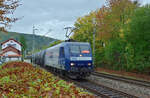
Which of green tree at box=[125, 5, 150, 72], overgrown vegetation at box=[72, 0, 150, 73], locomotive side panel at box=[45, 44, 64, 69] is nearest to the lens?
green tree at box=[125, 5, 150, 72]

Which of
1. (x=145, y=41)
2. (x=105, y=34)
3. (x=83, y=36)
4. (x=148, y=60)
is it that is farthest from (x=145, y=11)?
(x=83, y=36)

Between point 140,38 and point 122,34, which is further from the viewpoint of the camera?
point 122,34

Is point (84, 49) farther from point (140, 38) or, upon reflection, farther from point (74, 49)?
point (140, 38)

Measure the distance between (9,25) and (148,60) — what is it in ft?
41.1

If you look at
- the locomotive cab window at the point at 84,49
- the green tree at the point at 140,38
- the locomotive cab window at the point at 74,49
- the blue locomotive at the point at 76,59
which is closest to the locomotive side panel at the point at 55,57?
the blue locomotive at the point at 76,59

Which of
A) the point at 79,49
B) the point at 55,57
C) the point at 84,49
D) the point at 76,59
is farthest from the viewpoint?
the point at 55,57

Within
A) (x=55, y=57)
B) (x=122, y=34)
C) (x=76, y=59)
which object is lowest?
(x=76, y=59)

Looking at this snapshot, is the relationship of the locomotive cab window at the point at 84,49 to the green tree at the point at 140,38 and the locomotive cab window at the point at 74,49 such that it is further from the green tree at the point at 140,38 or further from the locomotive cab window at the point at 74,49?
the green tree at the point at 140,38

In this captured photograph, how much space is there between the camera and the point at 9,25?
10.2 metres

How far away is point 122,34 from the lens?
741 inches

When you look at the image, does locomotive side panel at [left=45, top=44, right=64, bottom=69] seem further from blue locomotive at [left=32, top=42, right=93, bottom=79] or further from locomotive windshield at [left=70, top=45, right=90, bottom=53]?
locomotive windshield at [left=70, top=45, right=90, bottom=53]

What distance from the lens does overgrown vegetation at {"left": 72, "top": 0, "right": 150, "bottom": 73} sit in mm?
Result: 16359

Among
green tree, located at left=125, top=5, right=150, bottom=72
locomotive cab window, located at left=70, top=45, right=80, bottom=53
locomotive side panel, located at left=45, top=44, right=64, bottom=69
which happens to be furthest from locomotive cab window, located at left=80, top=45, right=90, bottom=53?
green tree, located at left=125, top=5, right=150, bottom=72

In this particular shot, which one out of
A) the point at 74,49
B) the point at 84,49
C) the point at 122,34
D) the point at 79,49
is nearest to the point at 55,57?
the point at 74,49
